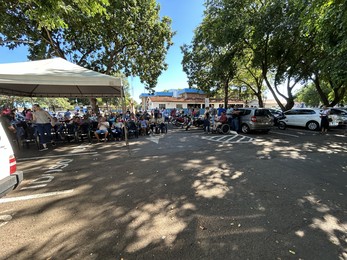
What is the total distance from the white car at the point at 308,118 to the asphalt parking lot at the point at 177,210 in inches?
348

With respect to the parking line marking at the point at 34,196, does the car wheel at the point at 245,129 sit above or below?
above

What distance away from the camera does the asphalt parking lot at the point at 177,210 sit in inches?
90.4

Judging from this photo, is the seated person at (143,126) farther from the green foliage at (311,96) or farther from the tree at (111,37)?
the green foliage at (311,96)

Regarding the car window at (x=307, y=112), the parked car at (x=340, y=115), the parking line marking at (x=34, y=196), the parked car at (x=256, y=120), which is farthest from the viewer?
the car window at (x=307, y=112)

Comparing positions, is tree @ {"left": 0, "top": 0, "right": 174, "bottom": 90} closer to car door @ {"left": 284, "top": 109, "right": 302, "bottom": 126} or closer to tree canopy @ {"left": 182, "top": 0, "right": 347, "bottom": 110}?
tree canopy @ {"left": 182, "top": 0, "right": 347, "bottom": 110}

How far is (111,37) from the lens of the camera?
14203 mm

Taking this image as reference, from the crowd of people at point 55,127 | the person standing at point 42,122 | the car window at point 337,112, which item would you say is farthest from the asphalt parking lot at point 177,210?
the car window at point 337,112

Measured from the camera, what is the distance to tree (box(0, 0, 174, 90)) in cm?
1094

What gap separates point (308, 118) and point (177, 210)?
46.4 ft

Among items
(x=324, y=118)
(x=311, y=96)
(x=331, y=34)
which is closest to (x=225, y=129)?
(x=324, y=118)

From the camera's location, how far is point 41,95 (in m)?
11.4

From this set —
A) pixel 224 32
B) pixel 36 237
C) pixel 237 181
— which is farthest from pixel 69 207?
pixel 224 32

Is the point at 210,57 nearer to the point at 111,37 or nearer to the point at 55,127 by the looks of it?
the point at 111,37

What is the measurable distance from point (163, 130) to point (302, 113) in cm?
1030
